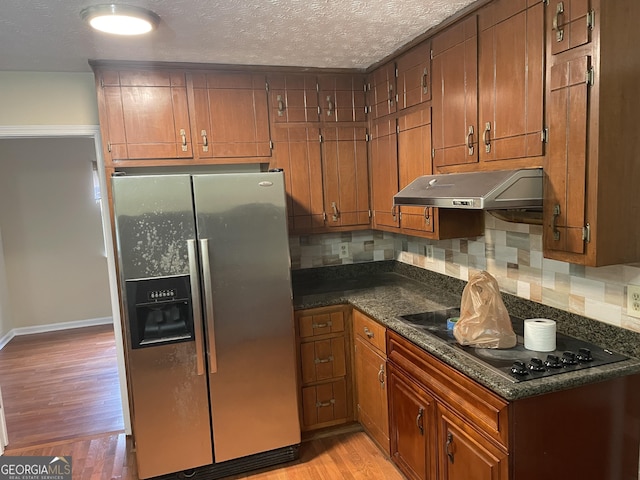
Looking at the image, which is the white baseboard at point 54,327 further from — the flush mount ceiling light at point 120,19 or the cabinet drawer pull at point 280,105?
the flush mount ceiling light at point 120,19

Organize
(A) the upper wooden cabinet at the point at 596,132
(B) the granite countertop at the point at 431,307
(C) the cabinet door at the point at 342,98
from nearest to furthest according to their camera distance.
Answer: (A) the upper wooden cabinet at the point at 596,132
(B) the granite countertop at the point at 431,307
(C) the cabinet door at the point at 342,98

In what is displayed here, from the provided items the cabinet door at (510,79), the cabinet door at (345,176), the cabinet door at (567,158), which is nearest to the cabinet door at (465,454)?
the cabinet door at (567,158)

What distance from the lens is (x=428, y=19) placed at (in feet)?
7.15

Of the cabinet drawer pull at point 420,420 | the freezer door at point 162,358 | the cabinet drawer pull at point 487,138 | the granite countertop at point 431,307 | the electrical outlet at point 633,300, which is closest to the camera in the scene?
the granite countertop at point 431,307

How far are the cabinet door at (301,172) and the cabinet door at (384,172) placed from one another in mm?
383

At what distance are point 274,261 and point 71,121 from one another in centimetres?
159

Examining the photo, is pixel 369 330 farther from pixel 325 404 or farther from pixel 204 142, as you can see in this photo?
pixel 204 142

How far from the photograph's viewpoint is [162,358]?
8.04 ft

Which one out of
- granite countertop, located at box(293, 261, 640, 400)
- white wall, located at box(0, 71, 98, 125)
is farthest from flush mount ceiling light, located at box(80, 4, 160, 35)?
granite countertop, located at box(293, 261, 640, 400)

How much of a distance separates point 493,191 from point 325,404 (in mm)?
1829

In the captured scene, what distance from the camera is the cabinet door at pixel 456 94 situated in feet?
6.84

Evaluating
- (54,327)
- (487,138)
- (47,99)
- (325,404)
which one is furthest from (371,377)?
(54,327)

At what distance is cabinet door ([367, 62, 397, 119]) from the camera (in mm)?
2820

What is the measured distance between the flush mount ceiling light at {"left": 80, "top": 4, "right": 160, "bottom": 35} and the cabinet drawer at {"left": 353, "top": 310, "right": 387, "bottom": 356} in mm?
1857
